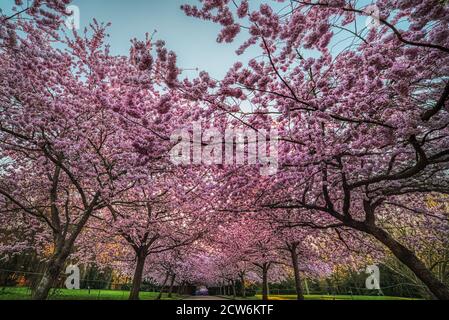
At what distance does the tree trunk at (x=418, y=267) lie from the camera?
7.08m

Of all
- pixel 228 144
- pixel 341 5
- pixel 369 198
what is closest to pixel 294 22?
pixel 341 5

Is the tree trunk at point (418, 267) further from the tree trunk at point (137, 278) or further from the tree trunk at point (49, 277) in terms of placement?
the tree trunk at point (137, 278)

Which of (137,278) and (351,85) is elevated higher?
(351,85)

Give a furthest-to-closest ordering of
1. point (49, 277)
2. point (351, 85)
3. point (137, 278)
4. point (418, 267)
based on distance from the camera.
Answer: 1. point (137, 278)
2. point (49, 277)
3. point (418, 267)
4. point (351, 85)

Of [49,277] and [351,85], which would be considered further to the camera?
[49,277]

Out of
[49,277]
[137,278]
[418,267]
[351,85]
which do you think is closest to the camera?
[351,85]

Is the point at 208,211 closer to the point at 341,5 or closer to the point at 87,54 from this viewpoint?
the point at 87,54

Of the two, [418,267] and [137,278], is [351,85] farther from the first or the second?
[137,278]

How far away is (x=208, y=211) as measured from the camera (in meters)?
12.3

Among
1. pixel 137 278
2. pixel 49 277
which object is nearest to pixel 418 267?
pixel 49 277

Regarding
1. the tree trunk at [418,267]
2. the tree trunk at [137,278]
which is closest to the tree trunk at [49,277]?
the tree trunk at [137,278]

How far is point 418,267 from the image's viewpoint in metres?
7.57

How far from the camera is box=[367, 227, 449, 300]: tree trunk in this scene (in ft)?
23.2

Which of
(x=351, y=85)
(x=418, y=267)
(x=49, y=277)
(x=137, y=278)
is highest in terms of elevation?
(x=351, y=85)
